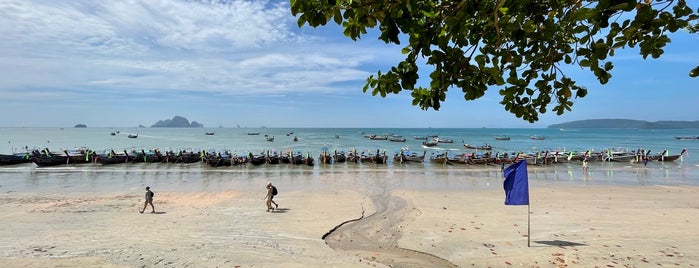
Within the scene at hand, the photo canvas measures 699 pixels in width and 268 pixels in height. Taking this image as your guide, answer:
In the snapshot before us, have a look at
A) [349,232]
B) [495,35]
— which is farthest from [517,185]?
[495,35]

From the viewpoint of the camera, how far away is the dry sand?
916 centimetres

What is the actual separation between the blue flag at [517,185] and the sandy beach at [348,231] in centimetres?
138

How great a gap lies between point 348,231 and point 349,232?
4.2 inches

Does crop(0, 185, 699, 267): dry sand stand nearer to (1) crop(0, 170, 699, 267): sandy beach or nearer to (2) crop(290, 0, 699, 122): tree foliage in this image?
(1) crop(0, 170, 699, 267): sandy beach

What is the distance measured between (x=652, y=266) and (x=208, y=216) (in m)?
13.9

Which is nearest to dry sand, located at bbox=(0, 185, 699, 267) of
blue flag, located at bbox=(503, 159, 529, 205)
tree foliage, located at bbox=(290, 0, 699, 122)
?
blue flag, located at bbox=(503, 159, 529, 205)

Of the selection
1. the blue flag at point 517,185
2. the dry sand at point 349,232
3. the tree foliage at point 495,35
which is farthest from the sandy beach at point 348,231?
the tree foliage at point 495,35

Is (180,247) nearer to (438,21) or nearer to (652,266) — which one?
(438,21)

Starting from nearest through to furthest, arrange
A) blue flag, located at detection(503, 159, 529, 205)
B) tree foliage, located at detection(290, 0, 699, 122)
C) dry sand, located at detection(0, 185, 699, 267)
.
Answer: tree foliage, located at detection(290, 0, 699, 122)
dry sand, located at detection(0, 185, 699, 267)
blue flag, located at detection(503, 159, 529, 205)

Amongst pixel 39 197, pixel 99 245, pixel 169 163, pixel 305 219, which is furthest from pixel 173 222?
pixel 169 163

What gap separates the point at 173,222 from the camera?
1332cm

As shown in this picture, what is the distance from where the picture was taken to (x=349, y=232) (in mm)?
12180

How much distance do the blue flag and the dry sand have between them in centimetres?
137

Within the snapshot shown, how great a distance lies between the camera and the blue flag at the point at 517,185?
10.0 metres
